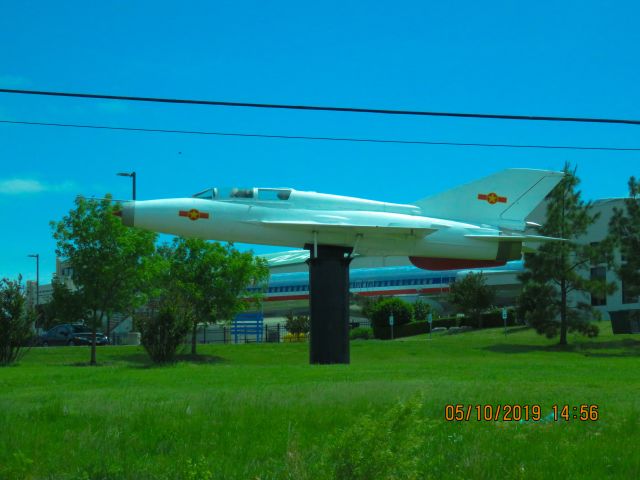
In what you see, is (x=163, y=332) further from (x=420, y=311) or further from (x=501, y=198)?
(x=420, y=311)

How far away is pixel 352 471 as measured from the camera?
24.8 ft

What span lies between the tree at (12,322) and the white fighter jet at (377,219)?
8215 millimetres

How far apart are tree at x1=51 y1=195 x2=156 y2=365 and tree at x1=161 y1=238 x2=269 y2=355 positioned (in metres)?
4.80

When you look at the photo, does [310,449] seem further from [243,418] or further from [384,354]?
[384,354]

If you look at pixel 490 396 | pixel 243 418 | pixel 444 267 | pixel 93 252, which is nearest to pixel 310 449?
pixel 243 418

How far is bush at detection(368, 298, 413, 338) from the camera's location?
5284cm

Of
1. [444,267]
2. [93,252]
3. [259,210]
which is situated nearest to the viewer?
[259,210]

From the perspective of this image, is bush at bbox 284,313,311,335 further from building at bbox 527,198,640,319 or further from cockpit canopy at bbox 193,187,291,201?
cockpit canopy at bbox 193,187,291,201

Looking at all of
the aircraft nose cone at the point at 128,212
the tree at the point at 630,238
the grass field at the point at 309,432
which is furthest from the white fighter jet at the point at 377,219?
the tree at the point at 630,238

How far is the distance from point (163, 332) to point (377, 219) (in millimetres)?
→ 8181

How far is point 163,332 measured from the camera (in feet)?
84.0

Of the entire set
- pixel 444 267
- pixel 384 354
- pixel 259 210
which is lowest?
pixel 384 354

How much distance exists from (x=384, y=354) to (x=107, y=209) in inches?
533
